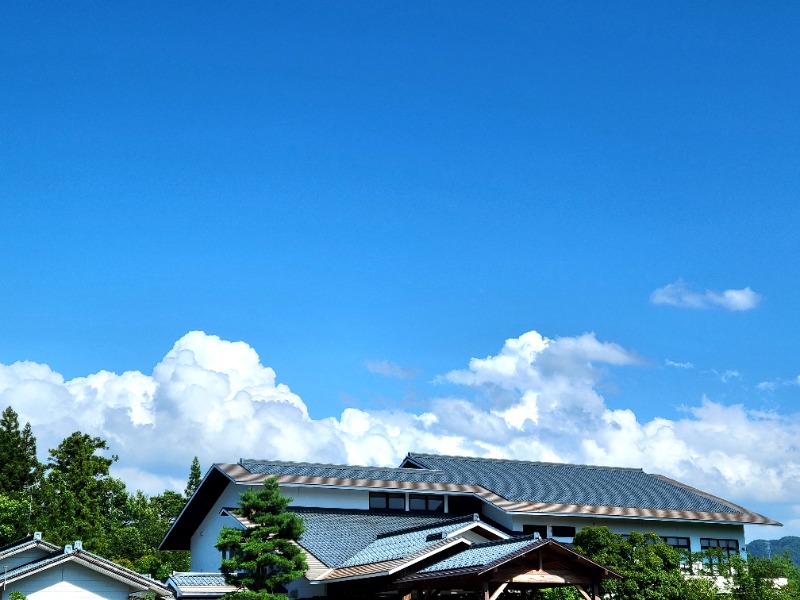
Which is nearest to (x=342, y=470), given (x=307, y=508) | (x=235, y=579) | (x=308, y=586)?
(x=307, y=508)

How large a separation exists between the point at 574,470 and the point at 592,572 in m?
21.3

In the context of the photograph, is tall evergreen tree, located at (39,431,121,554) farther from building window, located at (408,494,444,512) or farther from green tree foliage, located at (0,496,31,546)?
building window, located at (408,494,444,512)

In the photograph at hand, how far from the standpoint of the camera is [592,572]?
22.1m

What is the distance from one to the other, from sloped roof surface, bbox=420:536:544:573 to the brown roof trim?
34.3ft

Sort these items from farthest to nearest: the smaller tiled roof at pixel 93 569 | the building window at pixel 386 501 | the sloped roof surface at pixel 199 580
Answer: the building window at pixel 386 501
the sloped roof surface at pixel 199 580
the smaller tiled roof at pixel 93 569

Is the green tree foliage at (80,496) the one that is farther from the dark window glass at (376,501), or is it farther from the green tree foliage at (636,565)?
the green tree foliage at (636,565)

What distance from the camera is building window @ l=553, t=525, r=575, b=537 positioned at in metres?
35.3

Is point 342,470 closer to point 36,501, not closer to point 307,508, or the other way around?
point 307,508

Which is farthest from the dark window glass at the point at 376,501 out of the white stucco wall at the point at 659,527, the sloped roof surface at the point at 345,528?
the white stucco wall at the point at 659,527

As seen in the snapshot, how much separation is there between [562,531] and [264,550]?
14462 mm

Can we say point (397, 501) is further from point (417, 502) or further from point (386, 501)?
point (417, 502)

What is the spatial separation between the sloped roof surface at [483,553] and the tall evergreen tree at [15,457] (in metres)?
37.7

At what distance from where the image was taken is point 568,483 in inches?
1549

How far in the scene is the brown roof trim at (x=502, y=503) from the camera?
110ft
